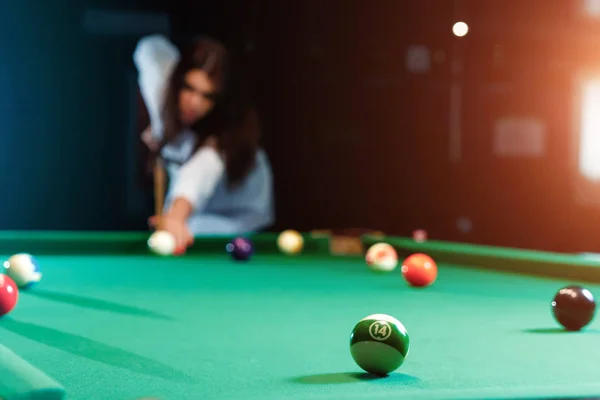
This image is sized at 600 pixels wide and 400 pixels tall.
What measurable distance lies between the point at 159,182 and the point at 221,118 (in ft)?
2.85

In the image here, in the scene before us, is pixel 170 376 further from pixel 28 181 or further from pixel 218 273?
pixel 28 181

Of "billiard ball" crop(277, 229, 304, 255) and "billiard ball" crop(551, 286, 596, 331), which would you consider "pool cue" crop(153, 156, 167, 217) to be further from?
"billiard ball" crop(551, 286, 596, 331)

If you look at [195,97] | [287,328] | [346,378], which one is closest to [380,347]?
[346,378]

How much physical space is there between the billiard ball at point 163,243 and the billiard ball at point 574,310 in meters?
2.64

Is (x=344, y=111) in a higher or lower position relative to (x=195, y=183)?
higher

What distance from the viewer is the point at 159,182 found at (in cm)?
709

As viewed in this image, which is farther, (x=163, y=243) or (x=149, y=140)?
(x=149, y=140)

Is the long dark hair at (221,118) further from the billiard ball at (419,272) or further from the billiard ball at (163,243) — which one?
the billiard ball at (419,272)

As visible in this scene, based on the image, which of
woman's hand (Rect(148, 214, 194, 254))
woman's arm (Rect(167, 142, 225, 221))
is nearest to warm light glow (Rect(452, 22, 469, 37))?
woman's arm (Rect(167, 142, 225, 221))

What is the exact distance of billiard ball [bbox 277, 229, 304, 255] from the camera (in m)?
4.68

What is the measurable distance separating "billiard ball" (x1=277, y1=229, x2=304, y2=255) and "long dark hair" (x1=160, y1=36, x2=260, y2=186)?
5.54ft

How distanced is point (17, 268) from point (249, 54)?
5090 millimetres

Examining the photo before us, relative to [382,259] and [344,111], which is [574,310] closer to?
[382,259]

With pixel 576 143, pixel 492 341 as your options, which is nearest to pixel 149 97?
pixel 576 143
